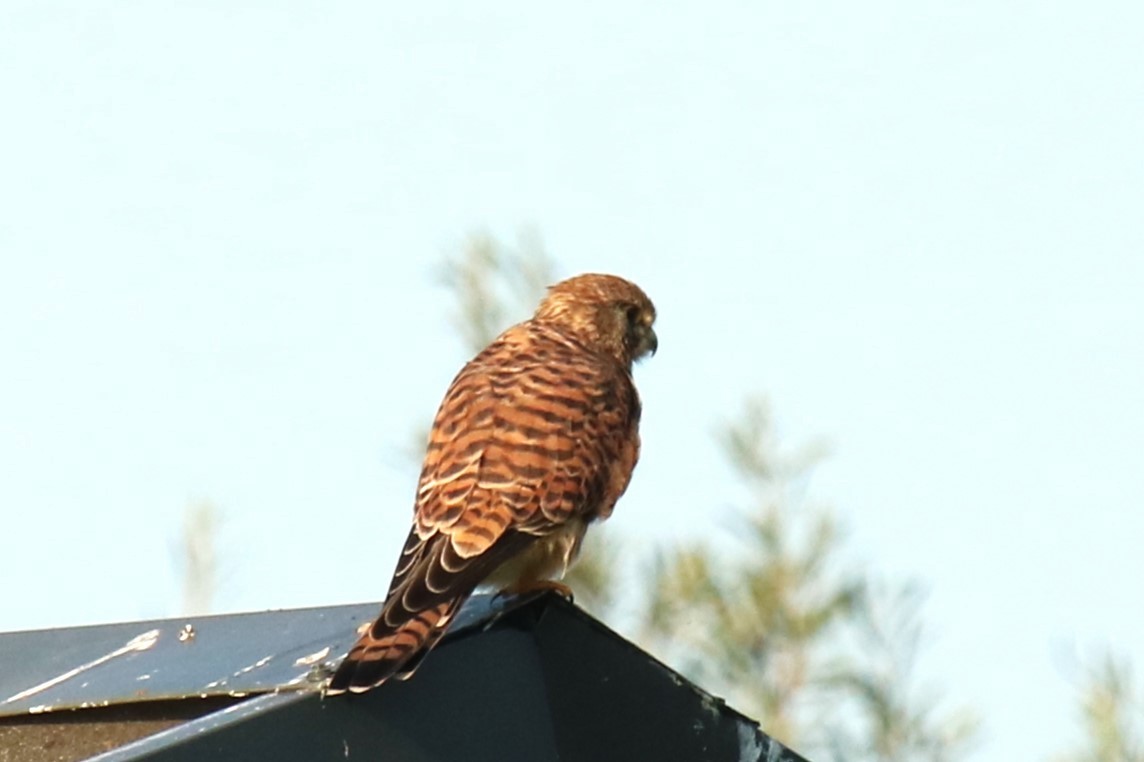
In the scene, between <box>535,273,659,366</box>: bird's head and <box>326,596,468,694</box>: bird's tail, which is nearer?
<box>326,596,468,694</box>: bird's tail

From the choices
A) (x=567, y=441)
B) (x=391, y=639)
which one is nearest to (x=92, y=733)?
(x=391, y=639)

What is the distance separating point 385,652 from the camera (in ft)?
11.5

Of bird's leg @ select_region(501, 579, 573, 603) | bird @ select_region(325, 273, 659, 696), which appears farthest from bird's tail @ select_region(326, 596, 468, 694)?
bird's leg @ select_region(501, 579, 573, 603)

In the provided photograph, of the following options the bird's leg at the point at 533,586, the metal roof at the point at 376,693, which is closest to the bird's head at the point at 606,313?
the bird's leg at the point at 533,586

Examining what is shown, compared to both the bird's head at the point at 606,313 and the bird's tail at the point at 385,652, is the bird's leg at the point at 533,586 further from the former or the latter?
the bird's head at the point at 606,313

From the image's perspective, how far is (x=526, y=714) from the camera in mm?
3738

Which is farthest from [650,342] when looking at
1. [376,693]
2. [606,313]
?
[376,693]

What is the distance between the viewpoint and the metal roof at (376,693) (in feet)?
11.5

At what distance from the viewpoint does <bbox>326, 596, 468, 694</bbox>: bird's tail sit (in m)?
3.46

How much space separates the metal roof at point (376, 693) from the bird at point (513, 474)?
9 centimetres

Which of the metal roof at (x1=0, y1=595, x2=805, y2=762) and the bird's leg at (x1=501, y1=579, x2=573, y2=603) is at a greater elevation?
the bird's leg at (x1=501, y1=579, x2=573, y2=603)

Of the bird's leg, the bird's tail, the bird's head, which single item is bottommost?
the bird's tail

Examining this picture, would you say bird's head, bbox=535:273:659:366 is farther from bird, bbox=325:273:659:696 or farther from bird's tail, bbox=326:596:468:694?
bird's tail, bbox=326:596:468:694

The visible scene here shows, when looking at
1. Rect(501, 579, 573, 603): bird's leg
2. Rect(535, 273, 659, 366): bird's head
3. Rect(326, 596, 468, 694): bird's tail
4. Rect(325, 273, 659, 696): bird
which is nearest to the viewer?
Rect(326, 596, 468, 694): bird's tail
